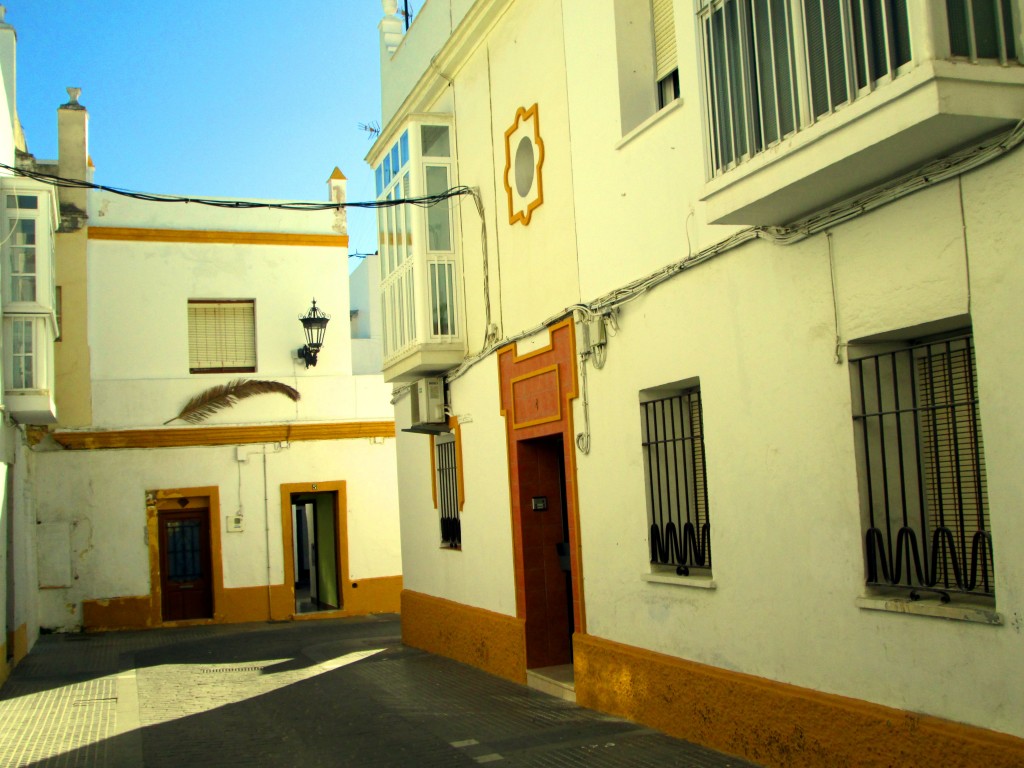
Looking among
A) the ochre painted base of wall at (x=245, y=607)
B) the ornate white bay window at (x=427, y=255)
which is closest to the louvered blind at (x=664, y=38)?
the ornate white bay window at (x=427, y=255)

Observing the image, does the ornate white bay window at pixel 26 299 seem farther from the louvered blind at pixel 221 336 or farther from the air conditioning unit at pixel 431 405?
the louvered blind at pixel 221 336

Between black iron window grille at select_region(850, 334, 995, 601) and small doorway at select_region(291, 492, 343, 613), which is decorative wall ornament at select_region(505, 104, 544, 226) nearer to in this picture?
black iron window grille at select_region(850, 334, 995, 601)

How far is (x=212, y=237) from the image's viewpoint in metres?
19.5

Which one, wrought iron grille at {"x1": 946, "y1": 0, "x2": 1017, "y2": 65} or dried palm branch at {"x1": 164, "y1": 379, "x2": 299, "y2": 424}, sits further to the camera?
dried palm branch at {"x1": 164, "y1": 379, "x2": 299, "y2": 424}

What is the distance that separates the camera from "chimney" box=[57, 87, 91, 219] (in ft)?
61.5

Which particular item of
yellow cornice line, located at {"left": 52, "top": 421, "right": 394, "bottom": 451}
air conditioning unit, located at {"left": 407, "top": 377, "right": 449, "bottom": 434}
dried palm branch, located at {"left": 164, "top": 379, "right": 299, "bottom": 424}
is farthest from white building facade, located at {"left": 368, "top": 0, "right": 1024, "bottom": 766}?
dried palm branch, located at {"left": 164, "top": 379, "right": 299, "bottom": 424}

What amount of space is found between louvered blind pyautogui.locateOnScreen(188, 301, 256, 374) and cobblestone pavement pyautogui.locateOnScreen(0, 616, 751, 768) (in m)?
5.72

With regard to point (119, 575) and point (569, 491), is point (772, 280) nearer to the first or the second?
point (569, 491)

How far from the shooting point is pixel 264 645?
51.5 ft

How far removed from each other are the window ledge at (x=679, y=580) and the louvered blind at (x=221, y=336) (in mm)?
12617

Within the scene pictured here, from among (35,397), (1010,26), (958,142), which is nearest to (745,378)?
(958,142)

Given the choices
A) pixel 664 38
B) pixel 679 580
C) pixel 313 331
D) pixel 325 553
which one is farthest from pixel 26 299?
pixel 679 580

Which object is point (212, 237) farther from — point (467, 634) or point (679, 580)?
point (679, 580)

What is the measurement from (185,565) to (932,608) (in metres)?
15.8
